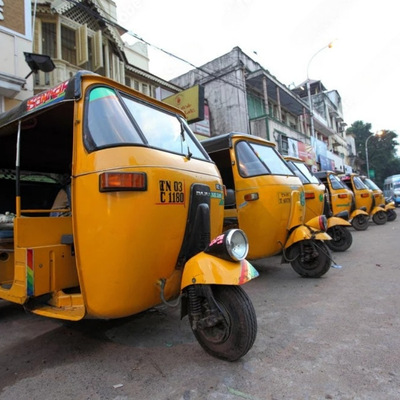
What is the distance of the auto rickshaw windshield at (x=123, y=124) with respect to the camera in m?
2.41

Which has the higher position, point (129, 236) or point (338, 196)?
point (338, 196)

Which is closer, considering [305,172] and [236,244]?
[236,244]

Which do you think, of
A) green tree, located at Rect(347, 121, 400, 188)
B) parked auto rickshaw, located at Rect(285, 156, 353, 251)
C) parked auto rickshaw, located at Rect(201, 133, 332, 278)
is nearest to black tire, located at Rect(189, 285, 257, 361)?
parked auto rickshaw, located at Rect(201, 133, 332, 278)

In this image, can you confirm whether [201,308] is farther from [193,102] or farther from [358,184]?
[193,102]

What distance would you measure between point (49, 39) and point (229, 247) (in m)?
11.6

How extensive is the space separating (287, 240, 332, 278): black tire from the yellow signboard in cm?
895

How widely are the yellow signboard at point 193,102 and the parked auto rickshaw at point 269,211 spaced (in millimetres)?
8127

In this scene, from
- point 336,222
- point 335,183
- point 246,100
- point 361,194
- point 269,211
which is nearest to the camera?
point 269,211

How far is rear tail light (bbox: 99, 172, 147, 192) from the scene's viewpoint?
222 centimetres

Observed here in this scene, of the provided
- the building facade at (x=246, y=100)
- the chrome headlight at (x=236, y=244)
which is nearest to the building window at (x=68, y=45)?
the building facade at (x=246, y=100)

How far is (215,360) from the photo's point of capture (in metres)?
2.42

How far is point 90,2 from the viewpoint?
443 inches

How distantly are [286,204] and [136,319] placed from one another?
2.71 metres

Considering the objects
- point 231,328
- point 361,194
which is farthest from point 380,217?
point 231,328
